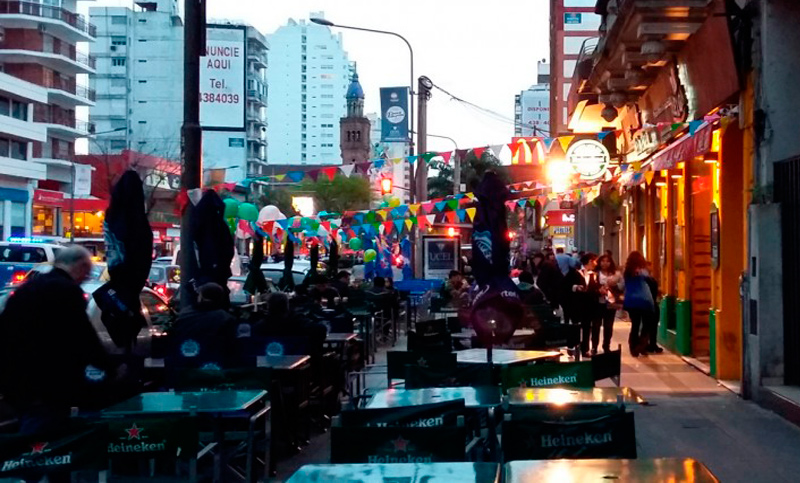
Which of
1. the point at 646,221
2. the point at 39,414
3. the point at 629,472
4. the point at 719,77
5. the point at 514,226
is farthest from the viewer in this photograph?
the point at 514,226

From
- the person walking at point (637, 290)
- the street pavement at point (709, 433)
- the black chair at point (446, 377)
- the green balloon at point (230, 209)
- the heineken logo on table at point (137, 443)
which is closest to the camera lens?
the heineken logo on table at point (137, 443)

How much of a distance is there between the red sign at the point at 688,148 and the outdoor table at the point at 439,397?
646 cm

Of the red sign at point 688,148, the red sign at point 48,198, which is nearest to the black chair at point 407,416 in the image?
the red sign at point 688,148

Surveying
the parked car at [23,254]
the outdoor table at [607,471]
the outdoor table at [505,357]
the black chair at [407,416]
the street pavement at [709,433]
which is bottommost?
the street pavement at [709,433]

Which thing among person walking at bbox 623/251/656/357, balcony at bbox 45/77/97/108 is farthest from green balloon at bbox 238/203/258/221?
balcony at bbox 45/77/97/108

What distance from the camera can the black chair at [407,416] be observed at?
557 centimetres

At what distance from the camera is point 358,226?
2711cm

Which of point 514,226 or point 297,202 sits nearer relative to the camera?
point 297,202

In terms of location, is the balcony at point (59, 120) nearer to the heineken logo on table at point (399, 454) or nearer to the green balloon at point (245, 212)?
the green balloon at point (245, 212)

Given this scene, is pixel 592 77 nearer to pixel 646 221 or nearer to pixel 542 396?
pixel 646 221

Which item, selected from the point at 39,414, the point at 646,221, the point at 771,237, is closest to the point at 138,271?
the point at 39,414

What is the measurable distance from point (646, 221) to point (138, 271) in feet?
50.2

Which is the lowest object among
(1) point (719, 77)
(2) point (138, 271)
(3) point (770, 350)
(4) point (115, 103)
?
(3) point (770, 350)

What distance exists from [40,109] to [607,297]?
1923 inches
